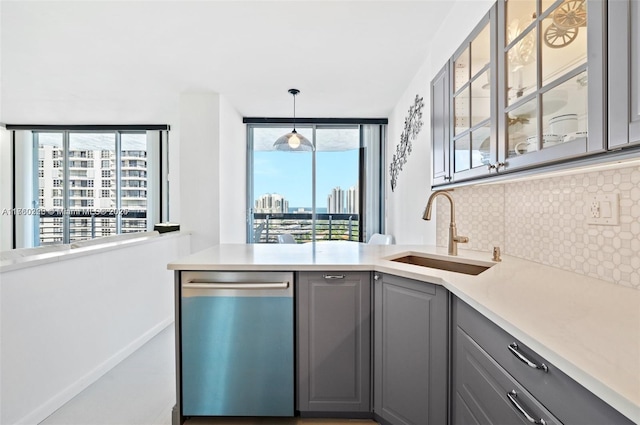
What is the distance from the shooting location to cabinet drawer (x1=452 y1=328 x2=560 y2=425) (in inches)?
30.2

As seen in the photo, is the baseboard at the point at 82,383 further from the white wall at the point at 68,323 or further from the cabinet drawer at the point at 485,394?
the cabinet drawer at the point at 485,394

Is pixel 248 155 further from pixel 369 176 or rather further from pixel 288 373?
pixel 288 373

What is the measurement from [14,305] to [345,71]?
312cm

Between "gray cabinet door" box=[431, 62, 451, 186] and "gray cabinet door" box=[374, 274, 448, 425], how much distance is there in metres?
0.81

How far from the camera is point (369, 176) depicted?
5023mm

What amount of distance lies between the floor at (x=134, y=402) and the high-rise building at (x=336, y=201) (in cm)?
316

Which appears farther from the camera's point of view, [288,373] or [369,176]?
[369,176]

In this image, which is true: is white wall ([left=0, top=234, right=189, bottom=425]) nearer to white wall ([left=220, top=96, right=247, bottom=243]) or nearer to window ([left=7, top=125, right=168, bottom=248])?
white wall ([left=220, top=96, right=247, bottom=243])

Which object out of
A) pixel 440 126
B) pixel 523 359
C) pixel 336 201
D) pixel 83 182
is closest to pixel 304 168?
pixel 336 201

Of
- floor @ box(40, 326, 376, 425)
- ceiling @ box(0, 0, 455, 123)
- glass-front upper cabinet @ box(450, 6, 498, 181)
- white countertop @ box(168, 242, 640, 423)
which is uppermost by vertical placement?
ceiling @ box(0, 0, 455, 123)

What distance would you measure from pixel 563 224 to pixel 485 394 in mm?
836

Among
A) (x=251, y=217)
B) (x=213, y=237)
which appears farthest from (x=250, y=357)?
(x=251, y=217)

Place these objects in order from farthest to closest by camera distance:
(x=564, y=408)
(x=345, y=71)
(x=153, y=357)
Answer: (x=345, y=71), (x=153, y=357), (x=564, y=408)

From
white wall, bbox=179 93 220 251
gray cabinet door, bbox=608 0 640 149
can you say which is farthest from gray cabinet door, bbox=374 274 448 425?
white wall, bbox=179 93 220 251
